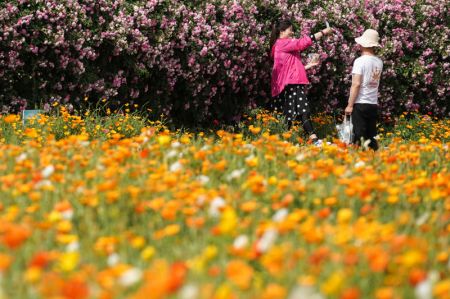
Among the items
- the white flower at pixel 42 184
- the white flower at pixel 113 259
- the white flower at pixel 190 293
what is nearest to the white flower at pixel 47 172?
the white flower at pixel 42 184

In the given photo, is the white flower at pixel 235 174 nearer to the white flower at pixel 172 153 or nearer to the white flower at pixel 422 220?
the white flower at pixel 172 153

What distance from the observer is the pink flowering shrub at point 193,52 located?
7645 mm

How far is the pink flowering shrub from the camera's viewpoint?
764 centimetres

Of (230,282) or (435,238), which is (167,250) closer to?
(230,282)

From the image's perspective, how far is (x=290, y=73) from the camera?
29.0 feet

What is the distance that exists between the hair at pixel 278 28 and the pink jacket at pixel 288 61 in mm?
143

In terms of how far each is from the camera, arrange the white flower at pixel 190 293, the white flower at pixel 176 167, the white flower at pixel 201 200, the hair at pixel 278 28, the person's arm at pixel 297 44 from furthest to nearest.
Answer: the hair at pixel 278 28 → the person's arm at pixel 297 44 → the white flower at pixel 176 167 → the white flower at pixel 201 200 → the white flower at pixel 190 293

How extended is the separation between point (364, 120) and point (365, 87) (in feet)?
1.14

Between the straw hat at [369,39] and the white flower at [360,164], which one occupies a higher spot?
the straw hat at [369,39]

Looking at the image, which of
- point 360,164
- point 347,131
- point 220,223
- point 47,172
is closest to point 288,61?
point 347,131

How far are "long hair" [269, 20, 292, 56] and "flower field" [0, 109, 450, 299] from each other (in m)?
3.93

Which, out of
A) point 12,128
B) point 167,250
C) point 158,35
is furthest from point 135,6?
point 167,250

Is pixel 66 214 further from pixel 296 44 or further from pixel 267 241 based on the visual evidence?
pixel 296 44

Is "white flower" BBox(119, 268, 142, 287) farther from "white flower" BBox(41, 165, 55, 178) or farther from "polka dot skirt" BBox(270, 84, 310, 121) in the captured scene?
"polka dot skirt" BBox(270, 84, 310, 121)
